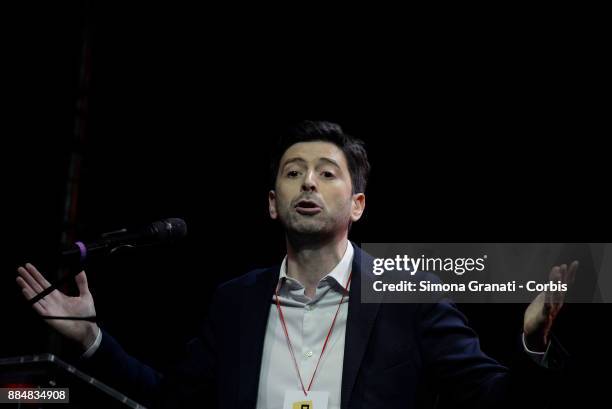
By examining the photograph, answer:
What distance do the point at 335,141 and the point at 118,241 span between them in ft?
3.57

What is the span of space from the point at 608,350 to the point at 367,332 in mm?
1172

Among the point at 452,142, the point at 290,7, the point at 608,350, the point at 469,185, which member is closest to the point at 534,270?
the point at 608,350

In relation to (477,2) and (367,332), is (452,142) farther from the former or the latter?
(367,332)

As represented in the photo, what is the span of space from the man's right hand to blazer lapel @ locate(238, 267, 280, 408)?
1.92ft

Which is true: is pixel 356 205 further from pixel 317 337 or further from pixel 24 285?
pixel 24 285

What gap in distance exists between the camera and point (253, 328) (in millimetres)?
2557

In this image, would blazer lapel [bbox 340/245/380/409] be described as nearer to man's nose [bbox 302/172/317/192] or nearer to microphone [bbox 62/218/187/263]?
man's nose [bbox 302/172/317/192]

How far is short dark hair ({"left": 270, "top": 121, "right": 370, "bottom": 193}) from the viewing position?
2.90m

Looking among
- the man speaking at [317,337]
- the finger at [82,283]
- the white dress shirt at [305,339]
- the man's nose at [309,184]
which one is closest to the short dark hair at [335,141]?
the man speaking at [317,337]

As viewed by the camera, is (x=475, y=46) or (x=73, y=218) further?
(x=73, y=218)

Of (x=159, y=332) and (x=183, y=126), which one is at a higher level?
(x=183, y=126)

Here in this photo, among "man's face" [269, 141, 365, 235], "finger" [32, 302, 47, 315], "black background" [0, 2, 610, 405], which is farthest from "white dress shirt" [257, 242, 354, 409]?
"black background" [0, 2, 610, 405]

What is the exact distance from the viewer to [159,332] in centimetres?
393

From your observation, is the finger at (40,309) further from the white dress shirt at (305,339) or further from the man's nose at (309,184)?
the man's nose at (309,184)
